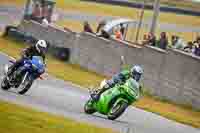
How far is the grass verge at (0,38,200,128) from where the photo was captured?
71.2 ft

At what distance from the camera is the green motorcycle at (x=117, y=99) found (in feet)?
57.1

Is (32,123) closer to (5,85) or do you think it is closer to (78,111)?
(78,111)

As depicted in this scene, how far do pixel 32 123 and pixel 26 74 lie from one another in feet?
23.1

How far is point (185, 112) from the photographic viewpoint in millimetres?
22719

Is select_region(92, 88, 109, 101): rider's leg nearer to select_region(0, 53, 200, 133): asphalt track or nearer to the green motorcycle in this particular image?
the green motorcycle

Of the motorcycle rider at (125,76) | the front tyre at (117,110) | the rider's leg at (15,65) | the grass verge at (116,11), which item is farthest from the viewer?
the grass verge at (116,11)

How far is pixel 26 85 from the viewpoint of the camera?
63.6 ft

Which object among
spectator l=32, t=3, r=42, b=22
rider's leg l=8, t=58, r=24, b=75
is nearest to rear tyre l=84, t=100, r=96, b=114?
rider's leg l=8, t=58, r=24, b=75

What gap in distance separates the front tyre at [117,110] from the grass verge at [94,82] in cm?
313

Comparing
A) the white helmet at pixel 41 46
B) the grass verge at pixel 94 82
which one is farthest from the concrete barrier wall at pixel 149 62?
the white helmet at pixel 41 46

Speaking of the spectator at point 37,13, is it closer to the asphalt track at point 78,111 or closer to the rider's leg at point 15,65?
the asphalt track at point 78,111

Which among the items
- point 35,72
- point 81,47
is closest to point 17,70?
point 35,72

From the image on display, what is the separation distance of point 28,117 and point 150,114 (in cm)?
816

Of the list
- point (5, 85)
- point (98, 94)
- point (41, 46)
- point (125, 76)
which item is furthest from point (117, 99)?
point (5, 85)
